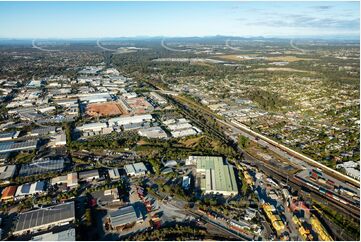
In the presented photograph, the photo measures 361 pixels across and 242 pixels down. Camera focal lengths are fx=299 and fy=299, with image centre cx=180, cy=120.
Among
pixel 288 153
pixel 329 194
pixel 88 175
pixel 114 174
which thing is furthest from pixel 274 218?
pixel 88 175

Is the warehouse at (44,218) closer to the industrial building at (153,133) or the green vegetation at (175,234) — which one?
the green vegetation at (175,234)

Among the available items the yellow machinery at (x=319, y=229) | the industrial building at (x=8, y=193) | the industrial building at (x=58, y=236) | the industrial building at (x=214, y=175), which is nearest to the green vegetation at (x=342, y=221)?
the yellow machinery at (x=319, y=229)

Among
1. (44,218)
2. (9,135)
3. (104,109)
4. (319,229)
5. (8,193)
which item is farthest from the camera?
(104,109)

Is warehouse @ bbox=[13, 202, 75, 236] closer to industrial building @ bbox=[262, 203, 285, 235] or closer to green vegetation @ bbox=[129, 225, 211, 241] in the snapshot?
green vegetation @ bbox=[129, 225, 211, 241]

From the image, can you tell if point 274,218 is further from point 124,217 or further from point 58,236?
point 58,236

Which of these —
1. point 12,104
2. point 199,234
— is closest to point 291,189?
point 199,234

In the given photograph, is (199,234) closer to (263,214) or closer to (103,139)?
(263,214)

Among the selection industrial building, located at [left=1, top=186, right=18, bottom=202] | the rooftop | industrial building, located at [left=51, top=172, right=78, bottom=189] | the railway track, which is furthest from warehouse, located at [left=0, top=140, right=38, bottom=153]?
the railway track
